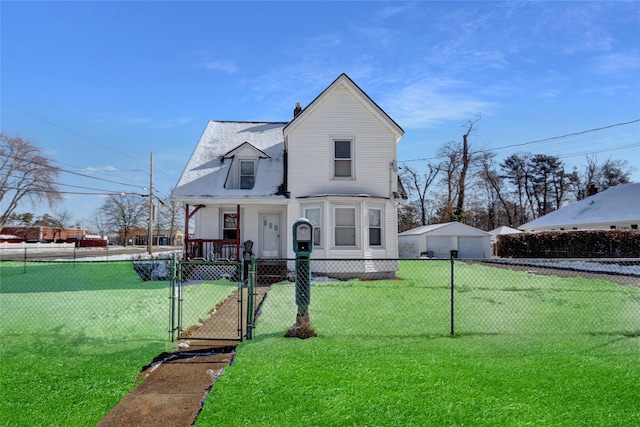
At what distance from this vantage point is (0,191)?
48469mm

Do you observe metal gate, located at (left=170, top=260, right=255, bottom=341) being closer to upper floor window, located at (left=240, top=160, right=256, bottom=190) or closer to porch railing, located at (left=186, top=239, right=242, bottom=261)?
porch railing, located at (left=186, top=239, right=242, bottom=261)

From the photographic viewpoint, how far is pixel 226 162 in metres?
16.3

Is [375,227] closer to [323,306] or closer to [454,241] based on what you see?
[323,306]

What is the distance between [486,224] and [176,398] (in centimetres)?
5664

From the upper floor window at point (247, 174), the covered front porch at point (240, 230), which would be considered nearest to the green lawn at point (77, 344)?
the covered front porch at point (240, 230)

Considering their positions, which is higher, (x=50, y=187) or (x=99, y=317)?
(x=50, y=187)

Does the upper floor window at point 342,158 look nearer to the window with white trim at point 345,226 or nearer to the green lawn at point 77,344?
the window with white trim at point 345,226

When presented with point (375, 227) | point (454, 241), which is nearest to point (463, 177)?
point (454, 241)

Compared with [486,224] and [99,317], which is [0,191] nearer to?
[99,317]

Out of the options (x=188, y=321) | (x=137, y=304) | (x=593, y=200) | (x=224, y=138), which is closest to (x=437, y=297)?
(x=188, y=321)

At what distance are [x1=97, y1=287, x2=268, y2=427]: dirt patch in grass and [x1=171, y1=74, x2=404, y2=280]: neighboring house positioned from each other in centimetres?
812

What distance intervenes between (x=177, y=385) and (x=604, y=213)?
32804 mm

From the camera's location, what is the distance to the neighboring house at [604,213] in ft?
87.5

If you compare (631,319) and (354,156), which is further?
(354,156)
